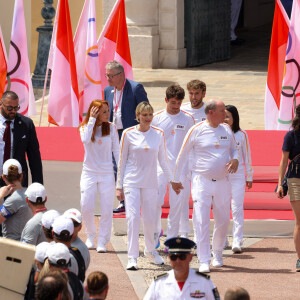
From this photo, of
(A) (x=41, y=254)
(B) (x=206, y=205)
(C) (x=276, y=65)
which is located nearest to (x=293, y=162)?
(B) (x=206, y=205)

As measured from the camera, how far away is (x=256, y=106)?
18.9 metres

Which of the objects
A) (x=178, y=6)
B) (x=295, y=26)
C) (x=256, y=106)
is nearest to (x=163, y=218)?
(x=295, y=26)

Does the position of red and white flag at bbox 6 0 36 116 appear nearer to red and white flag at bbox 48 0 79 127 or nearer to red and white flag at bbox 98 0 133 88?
red and white flag at bbox 48 0 79 127

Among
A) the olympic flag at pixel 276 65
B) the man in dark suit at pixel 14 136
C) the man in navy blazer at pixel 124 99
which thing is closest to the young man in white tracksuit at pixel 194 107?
the man in navy blazer at pixel 124 99

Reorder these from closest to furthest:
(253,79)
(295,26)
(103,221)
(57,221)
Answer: (57,221) < (103,221) < (295,26) < (253,79)

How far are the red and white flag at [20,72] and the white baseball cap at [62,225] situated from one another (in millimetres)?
6896

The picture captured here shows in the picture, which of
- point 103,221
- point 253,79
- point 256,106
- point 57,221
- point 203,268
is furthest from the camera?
point 253,79

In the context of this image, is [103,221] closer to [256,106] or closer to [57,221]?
[57,221]

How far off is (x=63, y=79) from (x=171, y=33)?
10.5 meters

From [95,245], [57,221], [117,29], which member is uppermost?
[117,29]

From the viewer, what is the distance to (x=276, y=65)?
44.8ft

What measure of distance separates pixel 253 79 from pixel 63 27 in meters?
9.23

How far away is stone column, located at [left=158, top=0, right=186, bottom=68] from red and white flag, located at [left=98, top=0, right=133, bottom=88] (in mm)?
9627

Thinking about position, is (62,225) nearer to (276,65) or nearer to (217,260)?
(217,260)
